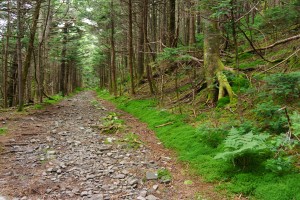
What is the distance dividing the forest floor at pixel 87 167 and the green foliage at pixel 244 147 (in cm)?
75

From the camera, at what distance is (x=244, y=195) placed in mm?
4492

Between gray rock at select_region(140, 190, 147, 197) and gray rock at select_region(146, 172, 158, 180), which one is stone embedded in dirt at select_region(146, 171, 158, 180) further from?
gray rock at select_region(140, 190, 147, 197)

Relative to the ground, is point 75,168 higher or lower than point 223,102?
lower

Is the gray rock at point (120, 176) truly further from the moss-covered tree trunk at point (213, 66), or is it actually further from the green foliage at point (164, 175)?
the moss-covered tree trunk at point (213, 66)

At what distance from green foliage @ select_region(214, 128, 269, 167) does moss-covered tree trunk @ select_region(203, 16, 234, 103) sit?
409 centimetres

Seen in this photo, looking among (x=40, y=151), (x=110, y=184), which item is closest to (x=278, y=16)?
(x=110, y=184)

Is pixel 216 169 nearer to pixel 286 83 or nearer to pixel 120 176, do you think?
pixel 120 176


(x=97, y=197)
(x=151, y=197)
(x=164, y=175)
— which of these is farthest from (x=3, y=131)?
(x=151, y=197)

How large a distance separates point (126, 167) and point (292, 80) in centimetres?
450

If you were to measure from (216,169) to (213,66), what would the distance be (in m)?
5.43

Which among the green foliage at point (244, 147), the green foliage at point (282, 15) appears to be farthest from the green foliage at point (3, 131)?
the green foliage at point (282, 15)

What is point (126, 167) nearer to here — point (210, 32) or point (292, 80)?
point (292, 80)

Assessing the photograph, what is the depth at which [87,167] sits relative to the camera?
6.18 m

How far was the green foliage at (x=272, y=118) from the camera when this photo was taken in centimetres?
566
